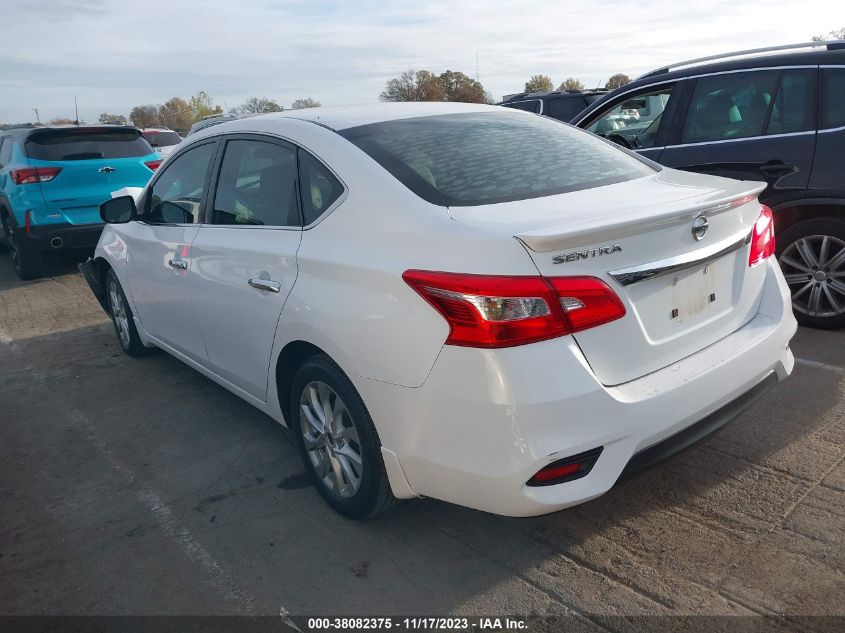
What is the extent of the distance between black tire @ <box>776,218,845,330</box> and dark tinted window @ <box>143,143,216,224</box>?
3.72 m

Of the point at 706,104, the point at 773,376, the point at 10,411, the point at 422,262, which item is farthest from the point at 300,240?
the point at 706,104

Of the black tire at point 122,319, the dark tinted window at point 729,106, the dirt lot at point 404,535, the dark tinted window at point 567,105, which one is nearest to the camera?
the dirt lot at point 404,535

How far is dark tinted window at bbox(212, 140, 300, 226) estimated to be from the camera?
3.26 metres

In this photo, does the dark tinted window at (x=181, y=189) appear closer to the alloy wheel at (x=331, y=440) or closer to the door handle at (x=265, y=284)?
the door handle at (x=265, y=284)

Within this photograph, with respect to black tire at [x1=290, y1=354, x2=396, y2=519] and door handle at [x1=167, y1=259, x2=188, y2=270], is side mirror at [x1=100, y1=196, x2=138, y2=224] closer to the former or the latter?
door handle at [x1=167, y1=259, x2=188, y2=270]

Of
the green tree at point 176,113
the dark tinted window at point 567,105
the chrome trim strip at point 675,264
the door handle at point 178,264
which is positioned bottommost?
the door handle at point 178,264

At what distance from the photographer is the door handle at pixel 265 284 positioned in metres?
3.09

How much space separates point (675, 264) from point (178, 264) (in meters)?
2.73

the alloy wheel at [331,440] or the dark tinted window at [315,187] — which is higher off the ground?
the dark tinted window at [315,187]

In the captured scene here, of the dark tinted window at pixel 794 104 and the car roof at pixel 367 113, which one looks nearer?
the car roof at pixel 367 113

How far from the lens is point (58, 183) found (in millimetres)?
8312

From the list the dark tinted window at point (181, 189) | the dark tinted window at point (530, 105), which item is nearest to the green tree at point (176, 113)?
the dark tinted window at point (530, 105)

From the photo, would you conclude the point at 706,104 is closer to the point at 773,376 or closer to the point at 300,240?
the point at 773,376

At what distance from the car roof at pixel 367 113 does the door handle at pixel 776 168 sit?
6.92ft
